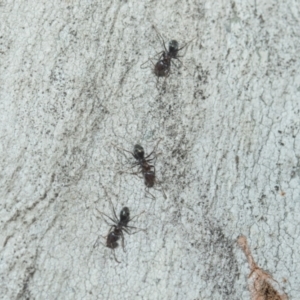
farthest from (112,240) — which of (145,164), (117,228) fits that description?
(145,164)

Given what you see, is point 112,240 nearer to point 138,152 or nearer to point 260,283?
point 138,152

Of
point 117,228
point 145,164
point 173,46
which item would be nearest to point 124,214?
point 117,228

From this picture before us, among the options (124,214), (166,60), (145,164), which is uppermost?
(166,60)

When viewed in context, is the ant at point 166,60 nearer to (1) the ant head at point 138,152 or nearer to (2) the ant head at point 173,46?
(2) the ant head at point 173,46

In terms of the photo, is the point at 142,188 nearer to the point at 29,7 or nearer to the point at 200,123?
the point at 200,123

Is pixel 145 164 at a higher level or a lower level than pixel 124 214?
higher

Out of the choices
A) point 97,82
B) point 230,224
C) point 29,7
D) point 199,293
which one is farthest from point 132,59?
point 199,293

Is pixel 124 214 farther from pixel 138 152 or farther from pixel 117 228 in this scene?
pixel 138 152

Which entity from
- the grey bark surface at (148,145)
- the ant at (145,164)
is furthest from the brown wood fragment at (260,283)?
the ant at (145,164)
